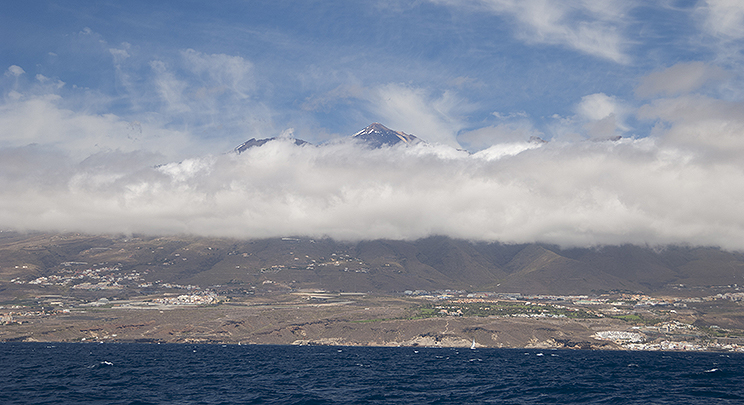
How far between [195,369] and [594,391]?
335 ft

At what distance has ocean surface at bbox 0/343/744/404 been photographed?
103938mm

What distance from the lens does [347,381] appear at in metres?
130

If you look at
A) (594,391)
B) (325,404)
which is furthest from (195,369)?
(594,391)

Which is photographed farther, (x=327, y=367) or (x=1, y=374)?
(x=327, y=367)

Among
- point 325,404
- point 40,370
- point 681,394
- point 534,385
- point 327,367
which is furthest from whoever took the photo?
point 327,367

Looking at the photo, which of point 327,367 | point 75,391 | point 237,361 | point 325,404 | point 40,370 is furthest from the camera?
point 237,361

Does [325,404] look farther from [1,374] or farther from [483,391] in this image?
A: [1,374]

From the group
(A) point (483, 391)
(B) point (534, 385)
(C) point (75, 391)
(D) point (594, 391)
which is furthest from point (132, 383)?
(D) point (594, 391)

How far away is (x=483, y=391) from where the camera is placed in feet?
377

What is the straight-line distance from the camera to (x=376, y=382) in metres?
128

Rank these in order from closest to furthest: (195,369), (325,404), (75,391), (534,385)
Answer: (325,404), (75,391), (534,385), (195,369)

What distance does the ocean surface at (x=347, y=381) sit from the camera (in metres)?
104

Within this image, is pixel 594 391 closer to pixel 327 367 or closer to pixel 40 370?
pixel 327 367

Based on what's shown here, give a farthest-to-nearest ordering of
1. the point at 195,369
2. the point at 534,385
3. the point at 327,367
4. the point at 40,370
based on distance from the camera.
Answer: the point at 327,367 < the point at 195,369 < the point at 40,370 < the point at 534,385
